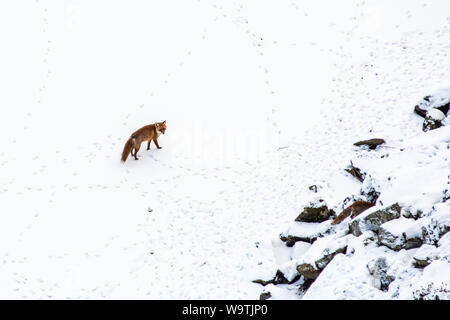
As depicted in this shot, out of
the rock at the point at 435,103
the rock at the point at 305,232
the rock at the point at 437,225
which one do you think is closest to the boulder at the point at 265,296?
the rock at the point at 305,232

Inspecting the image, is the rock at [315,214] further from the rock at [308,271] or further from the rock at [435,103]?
the rock at [435,103]

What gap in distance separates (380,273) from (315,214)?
3404 mm

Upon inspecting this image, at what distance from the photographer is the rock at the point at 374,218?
10422 mm

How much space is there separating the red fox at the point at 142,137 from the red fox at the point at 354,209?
7515 millimetres

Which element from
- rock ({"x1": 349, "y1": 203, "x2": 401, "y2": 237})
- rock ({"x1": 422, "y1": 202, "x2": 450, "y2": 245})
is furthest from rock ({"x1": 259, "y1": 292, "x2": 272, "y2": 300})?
rock ({"x1": 422, "y1": 202, "x2": 450, "y2": 245})

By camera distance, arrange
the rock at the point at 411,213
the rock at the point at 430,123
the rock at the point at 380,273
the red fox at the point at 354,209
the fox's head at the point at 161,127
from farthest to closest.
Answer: the fox's head at the point at 161,127, the rock at the point at 430,123, the red fox at the point at 354,209, the rock at the point at 411,213, the rock at the point at 380,273

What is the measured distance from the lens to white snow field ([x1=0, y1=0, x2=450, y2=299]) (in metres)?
13.0

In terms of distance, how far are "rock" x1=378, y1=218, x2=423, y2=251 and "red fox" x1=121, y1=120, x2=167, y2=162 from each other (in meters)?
9.08

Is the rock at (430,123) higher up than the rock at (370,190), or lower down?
higher up

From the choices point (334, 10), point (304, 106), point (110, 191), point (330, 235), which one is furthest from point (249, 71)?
point (330, 235)

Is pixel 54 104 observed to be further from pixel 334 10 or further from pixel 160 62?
pixel 334 10

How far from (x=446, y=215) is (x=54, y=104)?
51.2 ft
